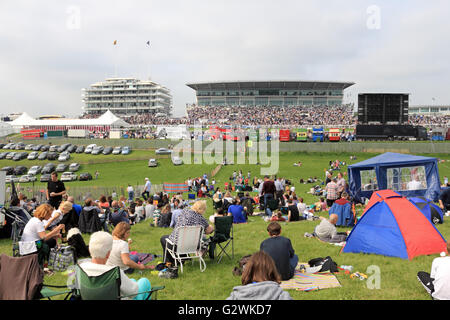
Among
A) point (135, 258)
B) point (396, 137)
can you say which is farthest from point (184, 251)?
point (396, 137)

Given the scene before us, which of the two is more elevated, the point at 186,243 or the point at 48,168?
the point at 186,243

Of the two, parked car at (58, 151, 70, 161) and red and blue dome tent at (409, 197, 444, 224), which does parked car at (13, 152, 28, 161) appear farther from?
red and blue dome tent at (409, 197, 444, 224)

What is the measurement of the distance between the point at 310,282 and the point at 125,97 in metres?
147

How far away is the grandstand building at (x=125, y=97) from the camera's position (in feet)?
470

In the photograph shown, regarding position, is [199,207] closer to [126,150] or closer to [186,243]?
[186,243]

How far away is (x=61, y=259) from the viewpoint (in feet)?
23.5

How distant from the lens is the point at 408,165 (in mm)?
16609

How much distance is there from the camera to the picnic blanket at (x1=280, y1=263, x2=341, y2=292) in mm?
5910

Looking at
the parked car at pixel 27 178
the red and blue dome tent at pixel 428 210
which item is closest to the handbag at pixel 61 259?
the red and blue dome tent at pixel 428 210

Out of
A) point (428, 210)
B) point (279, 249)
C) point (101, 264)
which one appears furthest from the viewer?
point (428, 210)

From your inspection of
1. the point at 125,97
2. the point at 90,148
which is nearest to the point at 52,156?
the point at 90,148

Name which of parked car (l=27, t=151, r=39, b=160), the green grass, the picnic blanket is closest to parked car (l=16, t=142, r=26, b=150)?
parked car (l=27, t=151, r=39, b=160)
